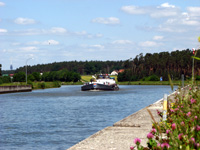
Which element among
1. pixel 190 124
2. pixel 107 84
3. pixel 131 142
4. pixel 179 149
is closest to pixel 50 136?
pixel 131 142

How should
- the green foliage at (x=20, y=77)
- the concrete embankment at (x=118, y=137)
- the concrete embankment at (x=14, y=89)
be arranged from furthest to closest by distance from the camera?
the green foliage at (x=20, y=77) → the concrete embankment at (x=14, y=89) → the concrete embankment at (x=118, y=137)

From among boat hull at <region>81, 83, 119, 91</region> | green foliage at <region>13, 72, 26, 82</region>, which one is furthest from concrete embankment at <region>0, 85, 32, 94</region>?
green foliage at <region>13, 72, 26, 82</region>

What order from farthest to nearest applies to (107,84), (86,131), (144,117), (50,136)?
(107,84) < (86,131) < (50,136) < (144,117)

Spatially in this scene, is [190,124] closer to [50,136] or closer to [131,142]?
[131,142]

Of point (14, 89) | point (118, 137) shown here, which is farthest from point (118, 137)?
point (14, 89)

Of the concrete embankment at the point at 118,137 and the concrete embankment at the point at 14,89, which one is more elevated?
the concrete embankment at the point at 118,137

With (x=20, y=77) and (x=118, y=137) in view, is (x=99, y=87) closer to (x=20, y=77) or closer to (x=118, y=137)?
(x=20, y=77)

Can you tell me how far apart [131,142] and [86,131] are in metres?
11.7

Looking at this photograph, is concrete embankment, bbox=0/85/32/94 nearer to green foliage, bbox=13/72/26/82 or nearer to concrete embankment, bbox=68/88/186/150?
concrete embankment, bbox=68/88/186/150

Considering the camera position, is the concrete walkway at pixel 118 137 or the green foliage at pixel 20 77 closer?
the concrete walkway at pixel 118 137

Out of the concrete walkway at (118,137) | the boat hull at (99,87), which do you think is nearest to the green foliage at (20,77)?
the boat hull at (99,87)

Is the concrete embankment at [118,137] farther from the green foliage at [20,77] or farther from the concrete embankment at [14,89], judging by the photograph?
the green foliage at [20,77]

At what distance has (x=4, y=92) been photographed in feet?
270

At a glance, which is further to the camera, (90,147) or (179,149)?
(90,147)
